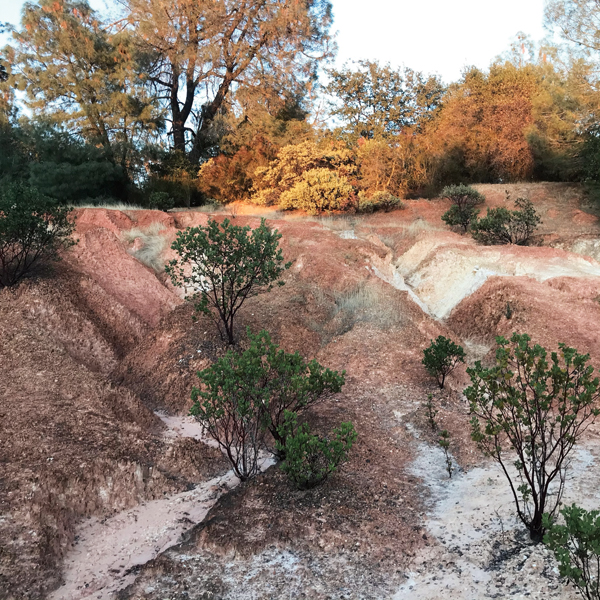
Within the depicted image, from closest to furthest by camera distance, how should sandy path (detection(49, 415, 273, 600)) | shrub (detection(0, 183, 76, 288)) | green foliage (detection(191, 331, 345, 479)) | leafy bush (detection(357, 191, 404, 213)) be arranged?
sandy path (detection(49, 415, 273, 600)) → green foliage (detection(191, 331, 345, 479)) → shrub (detection(0, 183, 76, 288)) → leafy bush (detection(357, 191, 404, 213))

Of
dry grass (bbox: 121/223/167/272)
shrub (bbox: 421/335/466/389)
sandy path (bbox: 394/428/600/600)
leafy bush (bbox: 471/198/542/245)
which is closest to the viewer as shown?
sandy path (bbox: 394/428/600/600)

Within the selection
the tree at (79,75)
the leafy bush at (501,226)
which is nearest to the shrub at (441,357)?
the leafy bush at (501,226)

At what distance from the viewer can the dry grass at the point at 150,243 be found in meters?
13.5

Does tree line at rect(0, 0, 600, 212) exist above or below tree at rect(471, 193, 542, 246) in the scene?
above

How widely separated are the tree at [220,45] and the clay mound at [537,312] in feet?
64.2

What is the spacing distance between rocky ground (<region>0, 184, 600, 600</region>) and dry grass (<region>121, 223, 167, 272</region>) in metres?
0.19

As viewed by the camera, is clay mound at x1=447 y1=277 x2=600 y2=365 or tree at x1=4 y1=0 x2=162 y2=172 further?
tree at x1=4 y1=0 x2=162 y2=172

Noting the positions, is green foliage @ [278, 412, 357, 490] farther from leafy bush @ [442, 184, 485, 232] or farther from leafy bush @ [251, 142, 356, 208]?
leafy bush @ [251, 142, 356, 208]

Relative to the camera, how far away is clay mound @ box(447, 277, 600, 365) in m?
9.21

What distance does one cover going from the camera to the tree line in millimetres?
21094

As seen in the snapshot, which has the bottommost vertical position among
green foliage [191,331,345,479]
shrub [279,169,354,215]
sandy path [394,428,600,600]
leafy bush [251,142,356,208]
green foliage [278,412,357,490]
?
sandy path [394,428,600,600]

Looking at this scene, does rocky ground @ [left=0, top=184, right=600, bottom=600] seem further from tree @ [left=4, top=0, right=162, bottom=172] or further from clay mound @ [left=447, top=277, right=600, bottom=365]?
tree @ [left=4, top=0, right=162, bottom=172]

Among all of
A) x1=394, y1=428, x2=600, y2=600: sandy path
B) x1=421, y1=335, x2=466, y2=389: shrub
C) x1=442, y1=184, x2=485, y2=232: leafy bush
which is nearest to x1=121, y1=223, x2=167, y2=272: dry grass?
x1=421, y1=335, x2=466, y2=389: shrub

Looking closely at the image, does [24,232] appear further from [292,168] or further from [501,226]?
[292,168]
